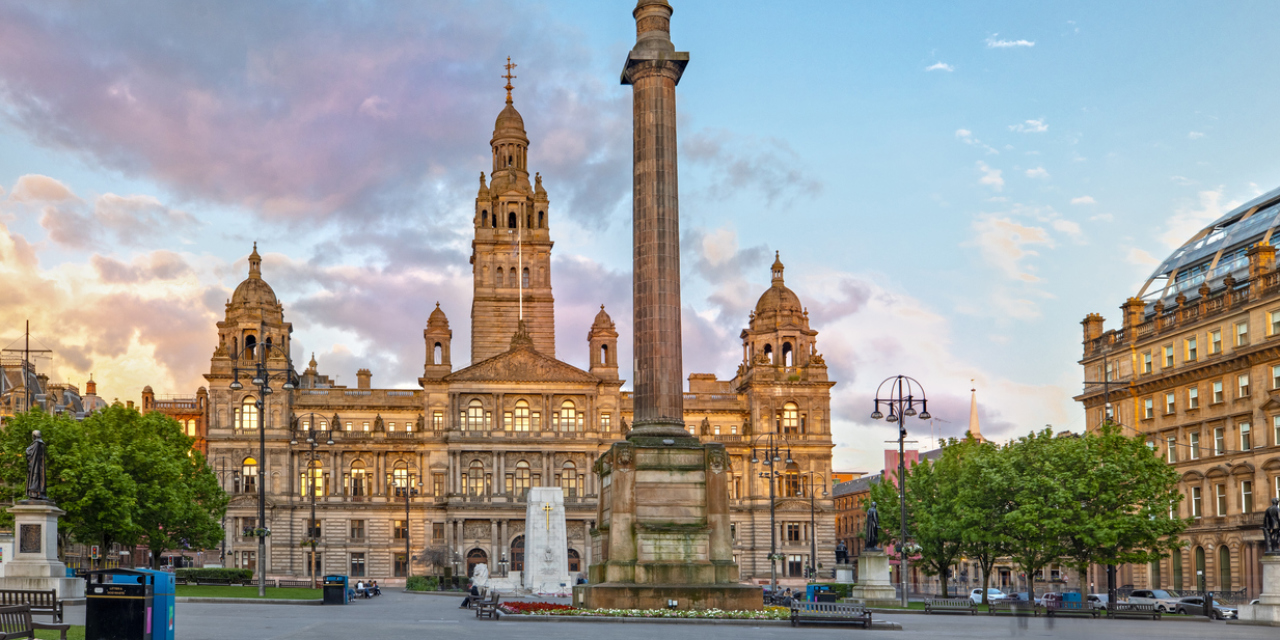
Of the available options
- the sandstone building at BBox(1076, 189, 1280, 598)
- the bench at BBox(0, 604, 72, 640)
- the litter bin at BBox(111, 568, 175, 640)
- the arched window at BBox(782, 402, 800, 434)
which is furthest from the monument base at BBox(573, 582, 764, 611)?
the arched window at BBox(782, 402, 800, 434)

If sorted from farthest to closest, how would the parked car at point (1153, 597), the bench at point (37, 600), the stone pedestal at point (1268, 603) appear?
the parked car at point (1153, 597)
the stone pedestal at point (1268, 603)
the bench at point (37, 600)

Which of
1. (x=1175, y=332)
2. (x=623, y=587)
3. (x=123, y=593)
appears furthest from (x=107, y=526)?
(x=1175, y=332)

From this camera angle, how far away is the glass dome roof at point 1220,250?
7706 centimetres

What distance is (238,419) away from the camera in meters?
118

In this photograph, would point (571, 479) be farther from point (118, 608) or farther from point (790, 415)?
point (118, 608)

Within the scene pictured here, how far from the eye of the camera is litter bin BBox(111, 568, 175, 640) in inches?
923

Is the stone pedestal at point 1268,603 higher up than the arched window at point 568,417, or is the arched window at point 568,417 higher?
the arched window at point 568,417

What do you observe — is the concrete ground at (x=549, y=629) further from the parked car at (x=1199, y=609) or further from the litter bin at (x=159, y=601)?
the parked car at (x=1199, y=609)

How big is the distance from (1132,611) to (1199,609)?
692 centimetres

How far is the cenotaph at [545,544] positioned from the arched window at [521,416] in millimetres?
46743

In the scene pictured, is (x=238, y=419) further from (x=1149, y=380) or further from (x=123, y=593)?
(x=123, y=593)

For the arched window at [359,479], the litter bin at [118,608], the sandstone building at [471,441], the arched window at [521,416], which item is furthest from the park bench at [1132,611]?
the arched window at [359,479]

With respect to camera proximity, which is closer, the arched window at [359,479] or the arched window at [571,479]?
the arched window at [571,479]

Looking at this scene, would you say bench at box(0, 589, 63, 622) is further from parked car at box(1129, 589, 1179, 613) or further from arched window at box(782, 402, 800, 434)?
arched window at box(782, 402, 800, 434)
